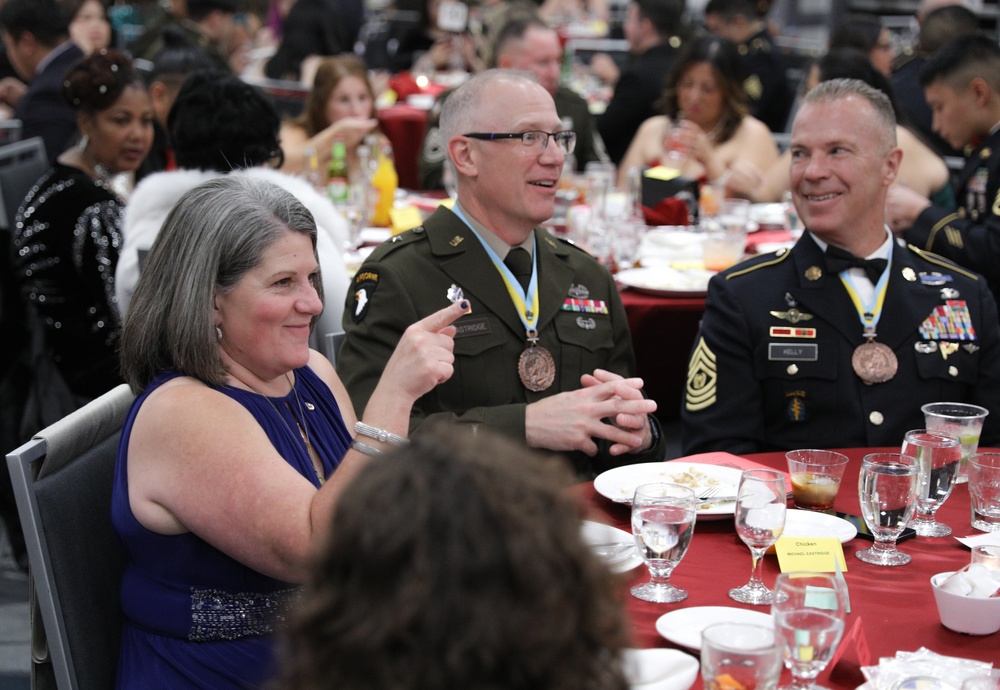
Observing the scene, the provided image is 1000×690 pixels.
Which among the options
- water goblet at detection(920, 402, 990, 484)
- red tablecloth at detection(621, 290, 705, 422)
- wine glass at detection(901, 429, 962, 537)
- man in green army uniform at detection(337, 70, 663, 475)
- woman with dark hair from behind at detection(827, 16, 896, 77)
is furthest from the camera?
woman with dark hair from behind at detection(827, 16, 896, 77)

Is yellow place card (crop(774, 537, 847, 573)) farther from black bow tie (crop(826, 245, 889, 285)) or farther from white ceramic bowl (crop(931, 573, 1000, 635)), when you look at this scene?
black bow tie (crop(826, 245, 889, 285))

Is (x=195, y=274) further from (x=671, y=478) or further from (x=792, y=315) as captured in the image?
(x=792, y=315)

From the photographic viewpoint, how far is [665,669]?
141 centimetres

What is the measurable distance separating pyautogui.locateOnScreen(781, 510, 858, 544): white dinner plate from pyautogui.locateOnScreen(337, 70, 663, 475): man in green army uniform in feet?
1.75

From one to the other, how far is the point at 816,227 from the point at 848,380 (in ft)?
1.29

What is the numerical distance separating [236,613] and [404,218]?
9.55 ft

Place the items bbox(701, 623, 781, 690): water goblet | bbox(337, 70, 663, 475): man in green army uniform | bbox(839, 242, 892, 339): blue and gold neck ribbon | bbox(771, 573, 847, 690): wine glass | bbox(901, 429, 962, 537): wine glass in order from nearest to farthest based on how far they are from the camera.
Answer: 1. bbox(701, 623, 781, 690): water goblet
2. bbox(771, 573, 847, 690): wine glass
3. bbox(901, 429, 962, 537): wine glass
4. bbox(337, 70, 663, 475): man in green army uniform
5. bbox(839, 242, 892, 339): blue and gold neck ribbon

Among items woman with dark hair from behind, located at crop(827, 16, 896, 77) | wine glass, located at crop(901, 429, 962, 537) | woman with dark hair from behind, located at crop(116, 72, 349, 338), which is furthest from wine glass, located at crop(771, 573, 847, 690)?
woman with dark hair from behind, located at crop(827, 16, 896, 77)

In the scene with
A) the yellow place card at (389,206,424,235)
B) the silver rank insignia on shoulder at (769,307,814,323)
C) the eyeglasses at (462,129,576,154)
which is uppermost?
the eyeglasses at (462,129,576,154)

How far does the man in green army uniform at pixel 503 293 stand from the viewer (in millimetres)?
2623

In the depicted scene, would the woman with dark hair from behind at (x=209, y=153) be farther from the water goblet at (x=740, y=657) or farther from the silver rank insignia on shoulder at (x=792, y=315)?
the water goblet at (x=740, y=657)

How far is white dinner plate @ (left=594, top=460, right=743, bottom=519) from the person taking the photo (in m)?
2.05

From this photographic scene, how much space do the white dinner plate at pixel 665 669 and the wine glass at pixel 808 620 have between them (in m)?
0.12

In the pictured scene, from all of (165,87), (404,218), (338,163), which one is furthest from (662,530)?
(165,87)
